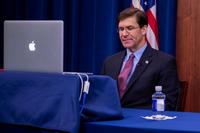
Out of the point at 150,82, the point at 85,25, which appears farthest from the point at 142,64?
the point at 85,25

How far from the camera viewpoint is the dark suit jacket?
9.02 ft

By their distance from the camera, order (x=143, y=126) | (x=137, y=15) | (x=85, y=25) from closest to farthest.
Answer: (x=143, y=126), (x=137, y=15), (x=85, y=25)

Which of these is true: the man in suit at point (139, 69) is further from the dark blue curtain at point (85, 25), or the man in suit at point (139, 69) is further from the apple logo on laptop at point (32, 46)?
the dark blue curtain at point (85, 25)

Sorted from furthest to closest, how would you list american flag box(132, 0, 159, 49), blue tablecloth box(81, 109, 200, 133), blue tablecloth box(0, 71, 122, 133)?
1. american flag box(132, 0, 159, 49)
2. blue tablecloth box(0, 71, 122, 133)
3. blue tablecloth box(81, 109, 200, 133)

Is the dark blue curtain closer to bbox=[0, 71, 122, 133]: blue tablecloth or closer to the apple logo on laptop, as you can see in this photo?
the apple logo on laptop

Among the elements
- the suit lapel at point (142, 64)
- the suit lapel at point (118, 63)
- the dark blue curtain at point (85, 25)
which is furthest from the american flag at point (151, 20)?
the suit lapel at point (142, 64)

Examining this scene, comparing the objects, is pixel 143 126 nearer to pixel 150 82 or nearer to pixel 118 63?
pixel 150 82

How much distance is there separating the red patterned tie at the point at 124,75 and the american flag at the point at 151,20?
35.6 inches

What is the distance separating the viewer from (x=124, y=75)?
9.57 feet

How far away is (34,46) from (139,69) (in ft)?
3.24

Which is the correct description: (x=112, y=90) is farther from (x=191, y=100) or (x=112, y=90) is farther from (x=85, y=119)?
(x=191, y=100)

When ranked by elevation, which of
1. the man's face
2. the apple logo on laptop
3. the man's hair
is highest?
the man's hair

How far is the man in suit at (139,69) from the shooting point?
2.76 metres

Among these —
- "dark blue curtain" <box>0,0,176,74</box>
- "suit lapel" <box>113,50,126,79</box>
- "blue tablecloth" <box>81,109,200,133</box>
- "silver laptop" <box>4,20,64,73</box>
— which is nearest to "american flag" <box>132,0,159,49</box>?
"dark blue curtain" <box>0,0,176,74</box>
